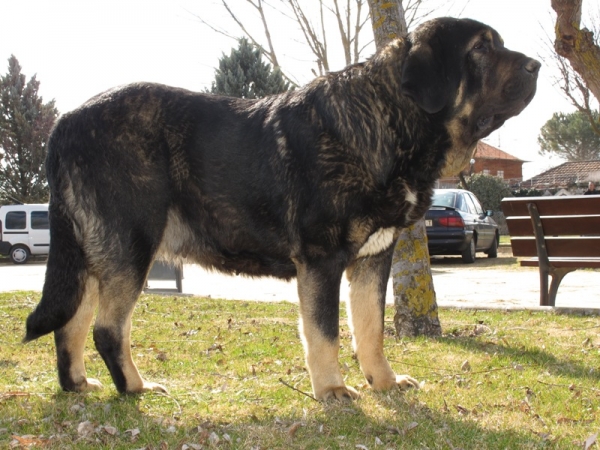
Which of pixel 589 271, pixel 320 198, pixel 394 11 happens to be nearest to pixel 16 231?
pixel 589 271

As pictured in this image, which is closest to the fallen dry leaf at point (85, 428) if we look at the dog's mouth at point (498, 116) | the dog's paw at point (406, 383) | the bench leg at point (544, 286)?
the dog's paw at point (406, 383)

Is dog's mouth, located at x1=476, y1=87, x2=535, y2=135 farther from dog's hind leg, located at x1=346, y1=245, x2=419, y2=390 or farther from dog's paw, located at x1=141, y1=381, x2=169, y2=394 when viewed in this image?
dog's paw, located at x1=141, y1=381, x2=169, y2=394

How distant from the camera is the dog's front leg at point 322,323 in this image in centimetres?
384

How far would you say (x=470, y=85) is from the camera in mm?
4039

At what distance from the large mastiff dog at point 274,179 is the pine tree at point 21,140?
31.2 m

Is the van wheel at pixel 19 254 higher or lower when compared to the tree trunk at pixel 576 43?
lower

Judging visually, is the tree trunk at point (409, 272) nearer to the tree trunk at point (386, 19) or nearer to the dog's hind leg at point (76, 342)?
the tree trunk at point (386, 19)

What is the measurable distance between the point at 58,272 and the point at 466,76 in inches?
107

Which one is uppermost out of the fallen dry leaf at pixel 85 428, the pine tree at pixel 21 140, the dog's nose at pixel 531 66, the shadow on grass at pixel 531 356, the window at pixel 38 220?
the pine tree at pixel 21 140

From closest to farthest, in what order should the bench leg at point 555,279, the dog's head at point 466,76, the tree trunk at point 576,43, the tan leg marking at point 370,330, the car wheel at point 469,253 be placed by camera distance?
the dog's head at point 466,76
the tan leg marking at point 370,330
the tree trunk at point 576,43
the bench leg at point 555,279
the car wheel at point 469,253

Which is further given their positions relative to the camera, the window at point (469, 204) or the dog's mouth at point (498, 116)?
the window at point (469, 204)

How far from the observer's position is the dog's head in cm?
395

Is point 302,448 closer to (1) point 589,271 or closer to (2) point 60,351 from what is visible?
(2) point 60,351

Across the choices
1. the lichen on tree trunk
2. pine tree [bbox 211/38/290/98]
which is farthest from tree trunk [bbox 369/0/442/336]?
pine tree [bbox 211/38/290/98]
